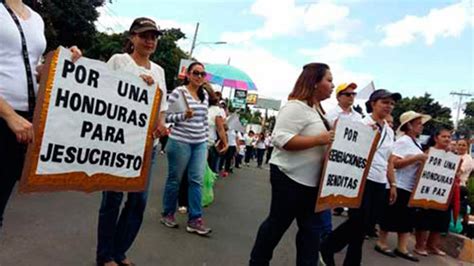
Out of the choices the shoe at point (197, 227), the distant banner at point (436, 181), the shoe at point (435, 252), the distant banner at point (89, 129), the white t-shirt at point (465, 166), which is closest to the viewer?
the distant banner at point (89, 129)

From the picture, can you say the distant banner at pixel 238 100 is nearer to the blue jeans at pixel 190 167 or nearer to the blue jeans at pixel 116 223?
the blue jeans at pixel 190 167

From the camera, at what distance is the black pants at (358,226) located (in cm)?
423

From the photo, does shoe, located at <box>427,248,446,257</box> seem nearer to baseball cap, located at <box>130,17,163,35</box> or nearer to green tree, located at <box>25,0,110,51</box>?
baseball cap, located at <box>130,17,163,35</box>

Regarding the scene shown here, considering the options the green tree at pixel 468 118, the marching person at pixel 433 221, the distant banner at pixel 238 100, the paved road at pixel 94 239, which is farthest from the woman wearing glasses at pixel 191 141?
the green tree at pixel 468 118

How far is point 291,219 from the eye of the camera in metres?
3.44

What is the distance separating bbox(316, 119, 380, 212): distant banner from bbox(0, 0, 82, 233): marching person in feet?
6.50

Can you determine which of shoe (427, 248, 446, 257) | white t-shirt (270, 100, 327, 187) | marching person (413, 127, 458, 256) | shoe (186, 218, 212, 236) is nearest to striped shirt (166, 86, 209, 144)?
shoe (186, 218, 212, 236)

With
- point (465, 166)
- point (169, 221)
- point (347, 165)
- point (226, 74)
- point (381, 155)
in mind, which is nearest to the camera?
point (347, 165)

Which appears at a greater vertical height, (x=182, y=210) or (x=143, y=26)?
(x=143, y=26)

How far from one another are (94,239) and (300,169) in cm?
212

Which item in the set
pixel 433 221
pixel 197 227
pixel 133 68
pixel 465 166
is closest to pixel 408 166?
pixel 433 221

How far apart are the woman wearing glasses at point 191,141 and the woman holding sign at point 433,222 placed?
283 centimetres

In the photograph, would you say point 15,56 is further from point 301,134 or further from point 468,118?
point 468,118

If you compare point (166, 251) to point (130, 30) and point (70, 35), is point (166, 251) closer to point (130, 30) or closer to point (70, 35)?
point (130, 30)
